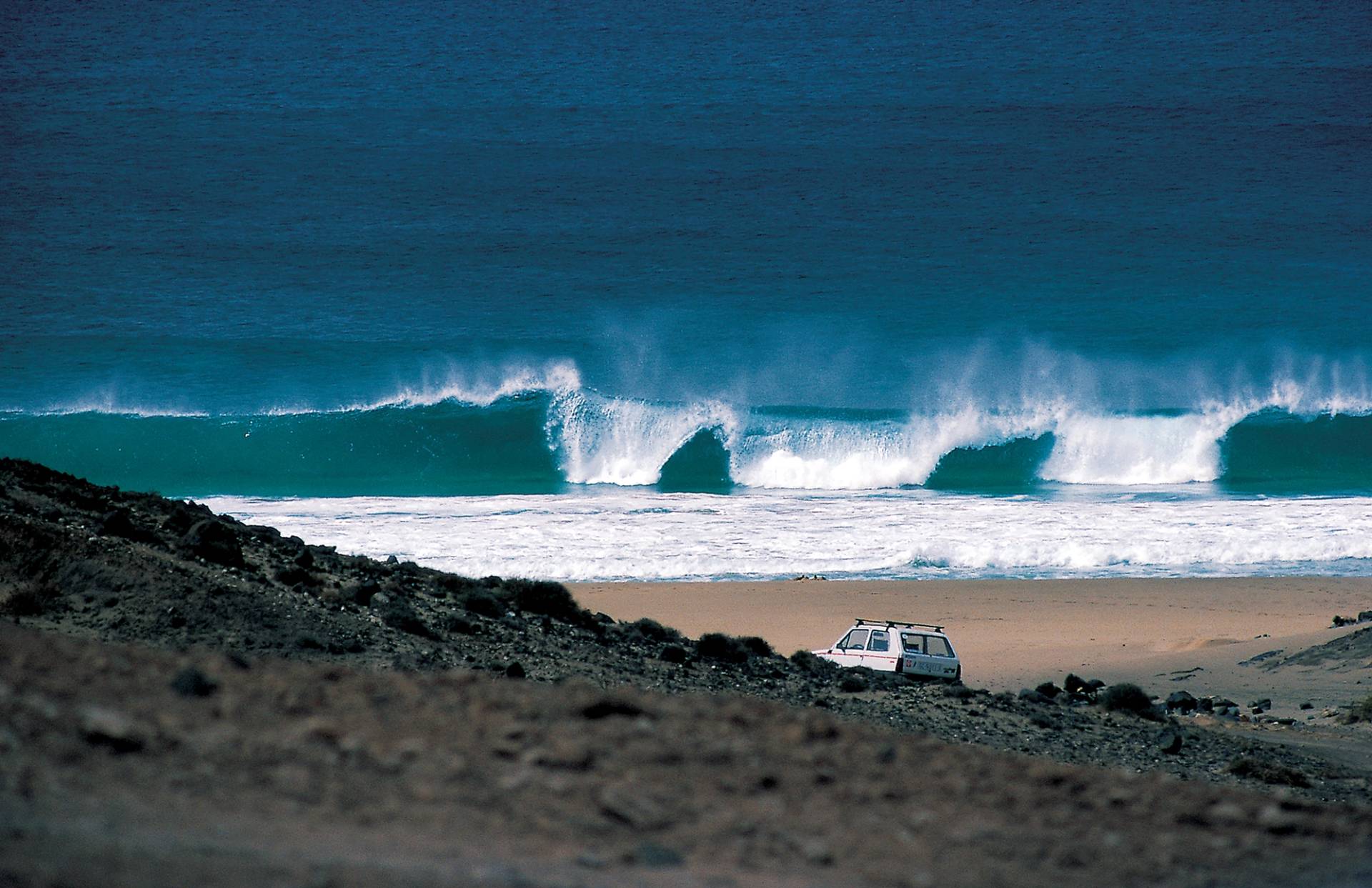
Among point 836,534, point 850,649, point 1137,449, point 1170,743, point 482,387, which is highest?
point 482,387

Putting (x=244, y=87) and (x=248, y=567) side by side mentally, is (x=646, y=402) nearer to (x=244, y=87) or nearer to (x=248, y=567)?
(x=248, y=567)

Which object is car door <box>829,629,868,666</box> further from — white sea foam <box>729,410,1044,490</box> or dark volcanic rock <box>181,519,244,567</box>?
white sea foam <box>729,410,1044,490</box>

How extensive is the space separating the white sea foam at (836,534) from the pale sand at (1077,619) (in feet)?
4.82

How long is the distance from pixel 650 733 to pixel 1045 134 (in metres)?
61.6

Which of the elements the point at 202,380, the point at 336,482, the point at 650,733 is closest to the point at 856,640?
the point at 650,733

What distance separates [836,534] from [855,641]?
36.0 feet

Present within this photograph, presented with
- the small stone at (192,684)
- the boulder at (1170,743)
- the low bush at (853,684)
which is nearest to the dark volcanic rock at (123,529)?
the small stone at (192,684)

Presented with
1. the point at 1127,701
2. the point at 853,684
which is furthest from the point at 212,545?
the point at 1127,701

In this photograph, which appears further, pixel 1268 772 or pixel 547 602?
pixel 547 602

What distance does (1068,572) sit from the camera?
63.2ft

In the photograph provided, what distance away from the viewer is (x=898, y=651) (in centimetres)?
1129

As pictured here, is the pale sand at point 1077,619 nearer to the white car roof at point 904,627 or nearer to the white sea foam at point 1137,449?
the white car roof at point 904,627

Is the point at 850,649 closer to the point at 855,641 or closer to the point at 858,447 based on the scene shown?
the point at 855,641

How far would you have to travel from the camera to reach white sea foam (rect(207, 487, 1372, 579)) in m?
19.6
